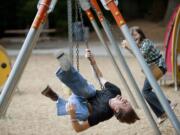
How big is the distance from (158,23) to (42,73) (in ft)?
43.9

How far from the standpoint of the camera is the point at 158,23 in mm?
25672

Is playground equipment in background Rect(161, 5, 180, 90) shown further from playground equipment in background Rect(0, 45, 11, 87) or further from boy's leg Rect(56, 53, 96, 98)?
boy's leg Rect(56, 53, 96, 98)

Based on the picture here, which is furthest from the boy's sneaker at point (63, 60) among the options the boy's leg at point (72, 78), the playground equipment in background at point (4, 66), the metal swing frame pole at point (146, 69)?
the playground equipment in background at point (4, 66)

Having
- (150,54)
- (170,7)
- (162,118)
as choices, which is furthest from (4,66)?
(170,7)

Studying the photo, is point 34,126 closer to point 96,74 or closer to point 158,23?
point 96,74

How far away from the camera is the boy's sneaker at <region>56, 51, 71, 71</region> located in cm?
478

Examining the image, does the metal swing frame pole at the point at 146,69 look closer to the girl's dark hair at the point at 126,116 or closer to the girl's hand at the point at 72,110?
the girl's dark hair at the point at 126,116

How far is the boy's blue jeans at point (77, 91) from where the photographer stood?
5023 millimetres

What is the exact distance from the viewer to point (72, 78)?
16.6ft

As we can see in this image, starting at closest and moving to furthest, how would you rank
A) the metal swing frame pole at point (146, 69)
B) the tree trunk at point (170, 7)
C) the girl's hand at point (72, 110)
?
the metal swing frame pole at point (146, 69)
the girl's hand at point (72, 110)
the tree trunk at point (170, 7)

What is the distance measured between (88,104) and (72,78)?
0.46 meters

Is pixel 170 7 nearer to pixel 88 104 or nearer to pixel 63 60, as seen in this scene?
pixel 88 104

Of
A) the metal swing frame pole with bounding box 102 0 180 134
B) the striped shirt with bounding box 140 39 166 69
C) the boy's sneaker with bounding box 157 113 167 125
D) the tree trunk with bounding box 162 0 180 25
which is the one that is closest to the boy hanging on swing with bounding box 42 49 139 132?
the metal swing frame pole with bounding box 102 0 180 134

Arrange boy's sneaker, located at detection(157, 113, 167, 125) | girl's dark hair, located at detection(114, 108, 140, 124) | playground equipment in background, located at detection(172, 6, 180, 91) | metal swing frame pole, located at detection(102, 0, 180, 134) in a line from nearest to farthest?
1. metal swing frame pole, located at detection(102, 0, 180, 134)
2. girl's dark hair, located at detection(114, 108, 140, 124)
3. boy's sneaker, located at detection(157, 113, 167, 125)
4. playground equipment in background, located at detection(172, 6, 180, 91)
